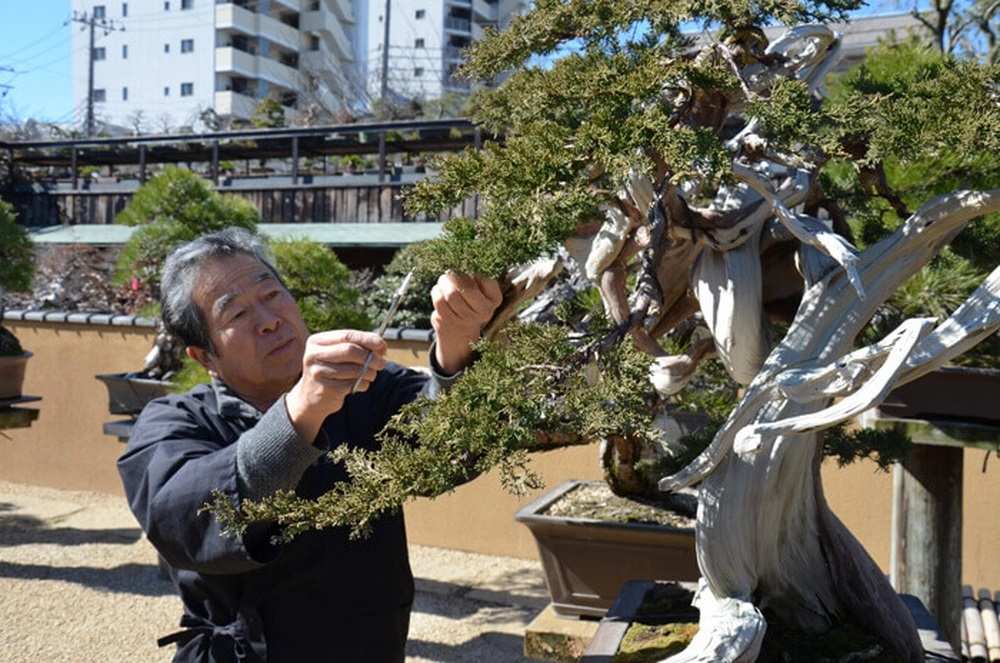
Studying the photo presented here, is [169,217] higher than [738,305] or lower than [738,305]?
higher

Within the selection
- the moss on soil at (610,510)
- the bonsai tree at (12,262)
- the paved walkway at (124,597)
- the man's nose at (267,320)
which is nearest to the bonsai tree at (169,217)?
the bonsai tree at (12,262)

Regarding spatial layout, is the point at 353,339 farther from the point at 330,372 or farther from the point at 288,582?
the point at 288,582

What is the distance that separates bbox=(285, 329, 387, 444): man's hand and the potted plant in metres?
2.99

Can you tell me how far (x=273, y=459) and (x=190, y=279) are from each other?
37 centimetres

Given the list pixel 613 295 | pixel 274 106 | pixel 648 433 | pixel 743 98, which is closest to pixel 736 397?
pixel 613 295

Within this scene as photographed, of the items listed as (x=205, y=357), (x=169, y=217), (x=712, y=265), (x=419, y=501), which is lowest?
(x=419, y=501)

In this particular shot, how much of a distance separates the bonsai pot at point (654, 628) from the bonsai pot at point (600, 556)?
396mm

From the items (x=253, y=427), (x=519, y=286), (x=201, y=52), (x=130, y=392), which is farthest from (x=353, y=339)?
(x=201, y=52)

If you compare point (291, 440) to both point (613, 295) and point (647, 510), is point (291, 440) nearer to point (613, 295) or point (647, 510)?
point (613, 295)

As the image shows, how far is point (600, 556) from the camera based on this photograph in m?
1.80

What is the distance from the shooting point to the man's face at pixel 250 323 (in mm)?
1037

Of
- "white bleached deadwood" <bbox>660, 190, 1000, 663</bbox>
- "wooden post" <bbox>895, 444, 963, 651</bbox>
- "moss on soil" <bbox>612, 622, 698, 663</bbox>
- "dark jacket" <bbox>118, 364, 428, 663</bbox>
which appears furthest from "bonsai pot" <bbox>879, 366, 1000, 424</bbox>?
"dark jacket" <bbox>118, 364, 428, 663</bbox>

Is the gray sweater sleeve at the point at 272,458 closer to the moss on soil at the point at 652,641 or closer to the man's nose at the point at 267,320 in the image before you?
the man's nose at the point at 267,320

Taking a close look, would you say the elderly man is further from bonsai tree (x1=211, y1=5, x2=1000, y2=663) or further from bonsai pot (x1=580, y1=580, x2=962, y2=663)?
bonsai pot (x1=580, y1=580, x2=962, y2=663)
